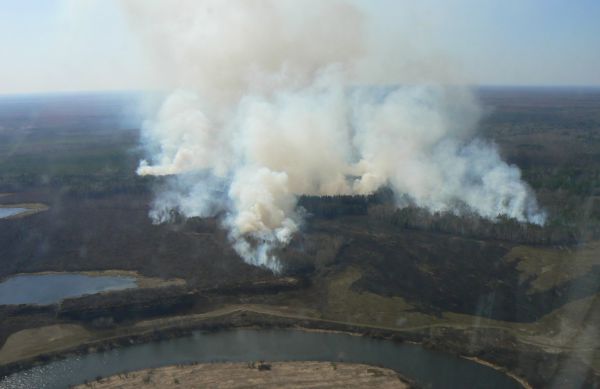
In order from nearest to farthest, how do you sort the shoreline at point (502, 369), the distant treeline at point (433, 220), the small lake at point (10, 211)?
the shoreline at point (502, 369) < the distant treeline at point (433, 220) < the small lake at point (10, 211)

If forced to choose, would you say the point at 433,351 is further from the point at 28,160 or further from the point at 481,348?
the point at 28,160

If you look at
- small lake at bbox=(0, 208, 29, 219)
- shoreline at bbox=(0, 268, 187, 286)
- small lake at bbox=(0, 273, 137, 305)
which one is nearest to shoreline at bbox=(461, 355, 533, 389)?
shoreline at bbox=(0, 268, 187, 286)

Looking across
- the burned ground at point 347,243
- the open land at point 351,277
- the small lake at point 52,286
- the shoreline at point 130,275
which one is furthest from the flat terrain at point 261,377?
the small lake at point 52,286

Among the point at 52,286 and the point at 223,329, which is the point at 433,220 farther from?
the point at 52,286

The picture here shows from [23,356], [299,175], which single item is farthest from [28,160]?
[23,356]

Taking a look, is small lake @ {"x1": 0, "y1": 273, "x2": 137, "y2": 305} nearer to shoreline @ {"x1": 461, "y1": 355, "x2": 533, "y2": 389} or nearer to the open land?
the open land

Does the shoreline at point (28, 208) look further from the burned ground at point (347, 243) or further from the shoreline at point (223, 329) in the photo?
the shoreline at point (223, 329)

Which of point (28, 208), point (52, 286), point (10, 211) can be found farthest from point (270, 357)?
point (10, 211)
